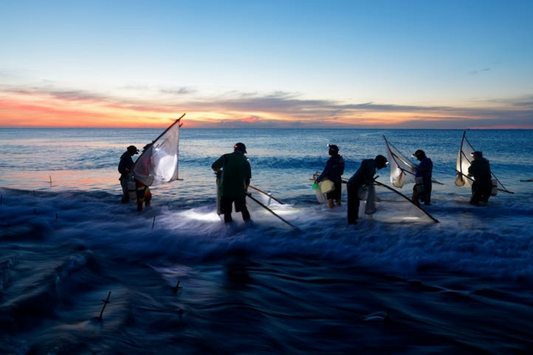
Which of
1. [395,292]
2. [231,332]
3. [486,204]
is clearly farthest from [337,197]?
[231,332]

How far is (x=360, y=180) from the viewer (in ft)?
29.9

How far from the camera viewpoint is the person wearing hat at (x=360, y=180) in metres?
8.90

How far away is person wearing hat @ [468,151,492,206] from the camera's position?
1238 centimetres

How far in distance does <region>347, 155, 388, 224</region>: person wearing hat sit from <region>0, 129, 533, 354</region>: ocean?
482 millimetres

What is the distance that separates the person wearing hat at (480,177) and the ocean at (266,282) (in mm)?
1652

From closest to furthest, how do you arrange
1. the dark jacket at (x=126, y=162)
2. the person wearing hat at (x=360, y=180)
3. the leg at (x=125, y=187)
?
the person wearing hat at (x=360, y=180) < the dark jacket at (x=126, y=162) < the leg at (x=125, y=187)

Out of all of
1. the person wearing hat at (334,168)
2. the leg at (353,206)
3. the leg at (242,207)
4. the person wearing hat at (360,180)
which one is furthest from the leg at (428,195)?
the leg at (242,207)

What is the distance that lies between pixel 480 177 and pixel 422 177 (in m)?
2.06

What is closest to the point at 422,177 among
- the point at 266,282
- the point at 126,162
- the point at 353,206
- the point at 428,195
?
the point at 428,195

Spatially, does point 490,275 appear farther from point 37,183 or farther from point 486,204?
point 37,183

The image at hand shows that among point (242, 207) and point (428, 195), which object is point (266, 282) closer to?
point (242, 207)

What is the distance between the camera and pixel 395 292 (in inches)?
228

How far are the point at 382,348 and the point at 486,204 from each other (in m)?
10.9

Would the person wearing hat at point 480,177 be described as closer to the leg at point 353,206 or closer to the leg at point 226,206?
the leg at point 353,206
